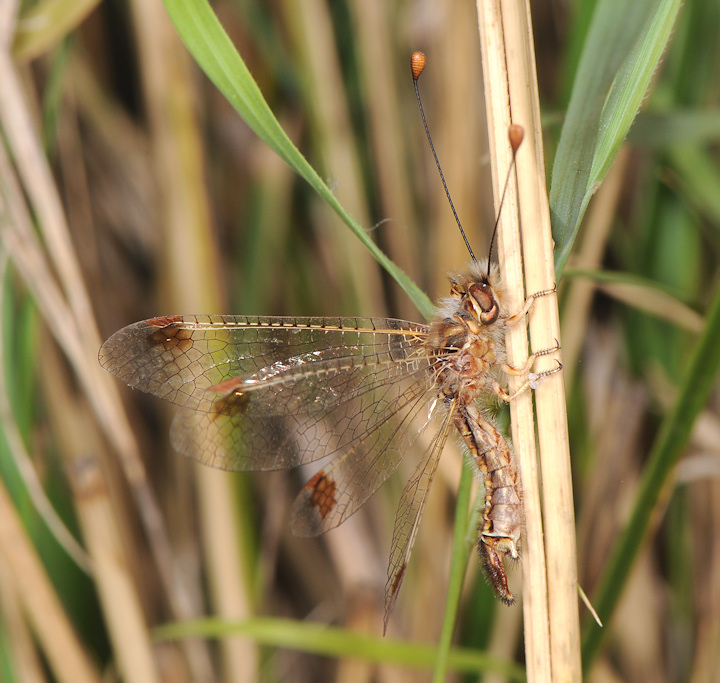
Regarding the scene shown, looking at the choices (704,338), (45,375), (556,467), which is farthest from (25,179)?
(704,338)

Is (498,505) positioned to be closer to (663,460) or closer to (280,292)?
(663,460)

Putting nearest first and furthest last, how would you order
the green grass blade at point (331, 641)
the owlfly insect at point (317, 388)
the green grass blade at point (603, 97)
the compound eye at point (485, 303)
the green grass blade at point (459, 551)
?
the green grass blade at point (603, 97) → the green grass blade at point (459, 551) → the compound eye at point (485, 303) → the owlfly insect at point (317, 388) → the green grass blade at point (331, 641)

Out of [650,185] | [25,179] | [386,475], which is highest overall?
[650,185]

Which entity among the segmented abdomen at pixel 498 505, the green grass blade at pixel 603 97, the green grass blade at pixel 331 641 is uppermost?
the green grass blade at pixel 603 97

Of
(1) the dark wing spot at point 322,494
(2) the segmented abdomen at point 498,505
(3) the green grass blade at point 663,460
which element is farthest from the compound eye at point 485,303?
(1) the dark wing spot at point 322,494

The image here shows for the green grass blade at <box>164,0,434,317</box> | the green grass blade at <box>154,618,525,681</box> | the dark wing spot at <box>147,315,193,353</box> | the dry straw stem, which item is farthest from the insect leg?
the green grass blade at <box>154,618,525,681</box>

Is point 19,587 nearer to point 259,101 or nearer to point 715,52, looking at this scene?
point 259,101

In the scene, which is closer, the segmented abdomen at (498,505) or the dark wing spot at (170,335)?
the segmented abdomen at (498,505)

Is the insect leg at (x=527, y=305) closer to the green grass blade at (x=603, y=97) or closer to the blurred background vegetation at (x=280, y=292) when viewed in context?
the green grass blade at (x=603, y=97)
